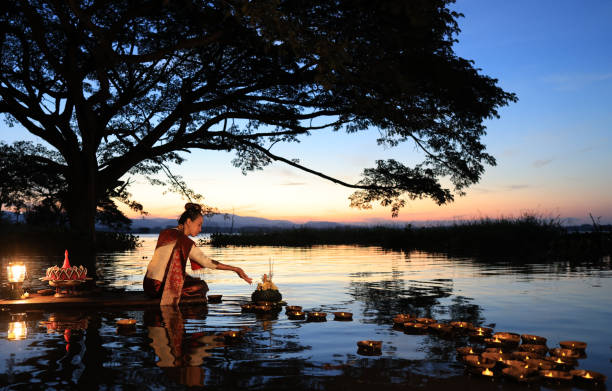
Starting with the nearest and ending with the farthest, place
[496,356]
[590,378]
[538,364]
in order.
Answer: [590,378] < [538,364] < [496,356]

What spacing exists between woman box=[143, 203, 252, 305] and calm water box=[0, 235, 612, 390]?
0.43 meters

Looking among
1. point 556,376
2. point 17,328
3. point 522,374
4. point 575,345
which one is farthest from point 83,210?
point 556,376

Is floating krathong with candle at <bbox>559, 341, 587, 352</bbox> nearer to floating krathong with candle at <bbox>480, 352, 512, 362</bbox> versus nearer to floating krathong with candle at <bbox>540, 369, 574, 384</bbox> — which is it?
floating krathong with candle at <bbox>480, 352, 512, 362</bbox>

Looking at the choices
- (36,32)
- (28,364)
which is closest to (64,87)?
(36,32)

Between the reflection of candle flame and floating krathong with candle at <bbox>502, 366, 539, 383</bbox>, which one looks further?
the reflection of candle flame

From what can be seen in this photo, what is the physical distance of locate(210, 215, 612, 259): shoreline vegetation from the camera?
22828 millimetres

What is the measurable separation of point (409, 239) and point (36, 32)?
899 inches

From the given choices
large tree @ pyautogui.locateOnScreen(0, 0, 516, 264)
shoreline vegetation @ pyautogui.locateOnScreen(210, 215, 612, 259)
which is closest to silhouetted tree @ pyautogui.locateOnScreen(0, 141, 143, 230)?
large tree @ pyautogui.locateOnScreen(0, 0, 516, 264)

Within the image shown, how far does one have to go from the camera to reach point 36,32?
1631cm

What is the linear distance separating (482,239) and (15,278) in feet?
72.4

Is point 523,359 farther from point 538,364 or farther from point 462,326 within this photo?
point 462,326

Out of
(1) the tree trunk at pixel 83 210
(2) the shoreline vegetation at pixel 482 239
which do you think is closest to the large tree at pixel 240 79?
(1) the tree trunk at pixel 83 210

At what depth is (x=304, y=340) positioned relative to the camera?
21.2 ft

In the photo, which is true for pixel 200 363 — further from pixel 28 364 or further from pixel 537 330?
pixel 537 330
